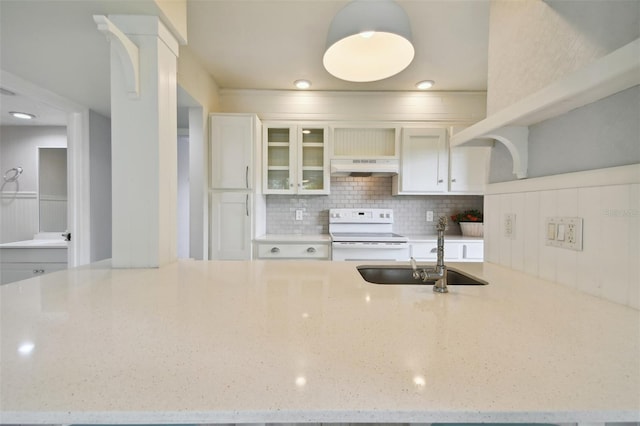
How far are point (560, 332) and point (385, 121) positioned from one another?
272 cm

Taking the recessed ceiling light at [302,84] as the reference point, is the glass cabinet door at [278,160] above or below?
below

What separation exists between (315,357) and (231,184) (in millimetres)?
2415

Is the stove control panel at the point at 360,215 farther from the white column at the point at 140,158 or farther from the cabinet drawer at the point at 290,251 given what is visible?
the white column at the point at 140,158

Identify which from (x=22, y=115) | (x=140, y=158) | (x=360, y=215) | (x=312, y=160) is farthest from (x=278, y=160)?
(x=22, y=115)

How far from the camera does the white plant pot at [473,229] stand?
118 inches

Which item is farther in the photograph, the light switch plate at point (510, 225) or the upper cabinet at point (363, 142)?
the upper cabinet at point (363, 142)

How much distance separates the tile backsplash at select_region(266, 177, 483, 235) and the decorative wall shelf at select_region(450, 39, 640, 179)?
78.0 inches

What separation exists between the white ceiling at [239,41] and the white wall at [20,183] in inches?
37.5

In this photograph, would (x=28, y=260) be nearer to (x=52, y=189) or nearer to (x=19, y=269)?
(x=19, y=269)

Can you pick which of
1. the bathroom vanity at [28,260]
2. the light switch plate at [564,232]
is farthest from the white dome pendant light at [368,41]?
the bathroom vanity at [28,260]

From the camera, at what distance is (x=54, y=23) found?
1.39m

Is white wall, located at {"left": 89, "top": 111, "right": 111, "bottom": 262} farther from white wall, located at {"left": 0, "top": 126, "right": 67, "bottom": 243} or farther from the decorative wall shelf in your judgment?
the decorative wall shelf

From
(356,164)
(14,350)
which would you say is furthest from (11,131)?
(14,350)

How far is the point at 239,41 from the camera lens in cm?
218
